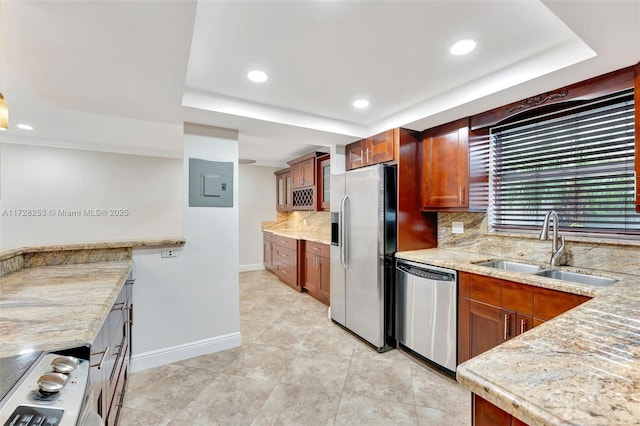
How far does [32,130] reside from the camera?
356 cm

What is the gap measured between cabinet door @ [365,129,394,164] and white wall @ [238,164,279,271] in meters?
3.50

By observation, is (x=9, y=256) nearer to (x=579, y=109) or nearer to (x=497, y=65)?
(x=497, y=65)

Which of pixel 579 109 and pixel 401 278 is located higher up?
pixel 579 109

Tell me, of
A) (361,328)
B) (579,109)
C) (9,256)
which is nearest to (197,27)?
(9,256)

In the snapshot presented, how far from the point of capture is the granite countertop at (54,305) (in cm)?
95

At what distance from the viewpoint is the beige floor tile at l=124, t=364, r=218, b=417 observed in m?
1.95

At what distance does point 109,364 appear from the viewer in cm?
142

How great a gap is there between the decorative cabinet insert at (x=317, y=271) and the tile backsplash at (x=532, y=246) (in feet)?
5.22

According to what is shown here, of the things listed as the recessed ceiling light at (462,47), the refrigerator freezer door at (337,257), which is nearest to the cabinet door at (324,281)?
the refrigerator freezer door at (337,257)

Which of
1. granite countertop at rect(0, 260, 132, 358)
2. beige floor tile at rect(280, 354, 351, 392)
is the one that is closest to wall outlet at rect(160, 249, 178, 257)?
granite countertop at rect(0, 260, 132, 358)

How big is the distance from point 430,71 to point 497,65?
42cm

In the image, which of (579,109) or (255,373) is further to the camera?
(255,373)

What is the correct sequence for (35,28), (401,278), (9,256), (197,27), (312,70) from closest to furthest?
1. (35,28)
2. (197,27)
3. (9,256)
4. (312,70)
5. (401,278)

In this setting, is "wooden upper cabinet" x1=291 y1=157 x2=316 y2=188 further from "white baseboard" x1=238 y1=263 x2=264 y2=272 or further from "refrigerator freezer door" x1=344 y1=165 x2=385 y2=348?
"white baseboard" x1=238 y1=263 x2=264 y2=272
